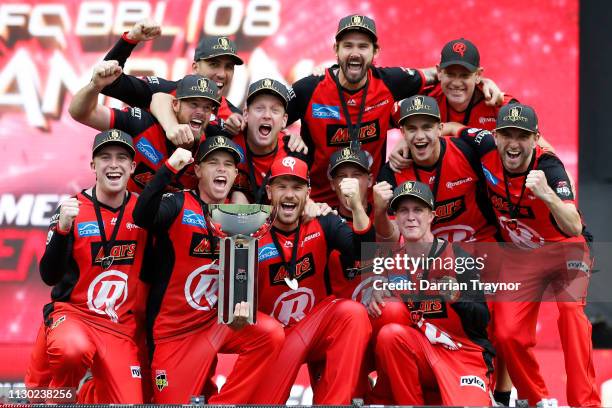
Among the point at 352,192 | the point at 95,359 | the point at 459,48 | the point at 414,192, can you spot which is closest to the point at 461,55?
the point at 459,48

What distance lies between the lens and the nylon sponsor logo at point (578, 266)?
682 centimetres

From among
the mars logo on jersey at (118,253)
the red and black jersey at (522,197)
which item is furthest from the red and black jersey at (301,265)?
the red and black jersey at (522,197)

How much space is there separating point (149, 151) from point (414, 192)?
→ 1.61 m

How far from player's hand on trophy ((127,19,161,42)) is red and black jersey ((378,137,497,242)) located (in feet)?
5.30

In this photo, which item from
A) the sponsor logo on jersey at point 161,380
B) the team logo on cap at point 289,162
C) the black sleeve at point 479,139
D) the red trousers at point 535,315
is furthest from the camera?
the black sleeve at point 479,139

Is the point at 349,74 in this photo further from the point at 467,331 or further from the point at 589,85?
the point at 589,85

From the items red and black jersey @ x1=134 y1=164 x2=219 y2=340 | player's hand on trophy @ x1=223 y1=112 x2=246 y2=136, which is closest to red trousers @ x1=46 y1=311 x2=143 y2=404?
red and black jersey @ x1=134 y1=164 x2=219 y2=340

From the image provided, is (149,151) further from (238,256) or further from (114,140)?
(238,256)

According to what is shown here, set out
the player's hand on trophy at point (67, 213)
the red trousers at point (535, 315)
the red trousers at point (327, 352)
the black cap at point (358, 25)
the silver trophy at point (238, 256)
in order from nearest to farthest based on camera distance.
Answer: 1. the silver trophy at point (238, 256)
2. the player's hand on trophy at point (67, 213)
3. the red trousers at point (327, 352)
4. the red trousers at point (535, 315)
5. the black cap at point (358, 25)

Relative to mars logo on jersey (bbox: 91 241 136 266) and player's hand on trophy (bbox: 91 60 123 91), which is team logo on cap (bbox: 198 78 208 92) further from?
mars logo on jersey (bbox: 91 241 136 266)

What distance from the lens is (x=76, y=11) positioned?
8875mm

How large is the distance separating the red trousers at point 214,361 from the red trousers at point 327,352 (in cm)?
10

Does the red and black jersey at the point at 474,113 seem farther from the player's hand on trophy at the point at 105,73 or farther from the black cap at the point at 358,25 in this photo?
the player's hand on trophy at the point at 105,73

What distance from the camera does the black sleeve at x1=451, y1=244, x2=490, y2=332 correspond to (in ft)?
21.3
